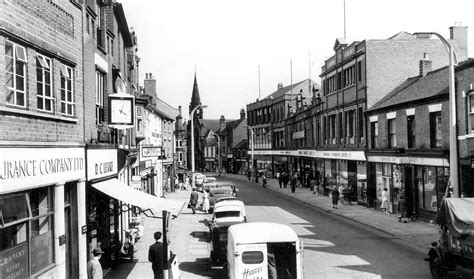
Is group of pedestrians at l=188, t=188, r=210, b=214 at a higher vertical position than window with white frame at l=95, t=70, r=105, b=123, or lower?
lower

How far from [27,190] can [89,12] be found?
7945 mm

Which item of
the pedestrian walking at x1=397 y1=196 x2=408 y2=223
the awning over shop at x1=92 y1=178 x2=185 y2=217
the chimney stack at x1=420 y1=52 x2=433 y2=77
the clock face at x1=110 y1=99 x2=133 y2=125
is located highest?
the chimney stack at x1=420 y1=52 x2=433 y2=77

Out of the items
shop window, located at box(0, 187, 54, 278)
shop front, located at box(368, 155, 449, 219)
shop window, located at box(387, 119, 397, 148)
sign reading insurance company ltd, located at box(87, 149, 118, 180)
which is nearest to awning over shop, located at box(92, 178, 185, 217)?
sign reading insurance company ltd, located at box(87, 149, 118, 180)

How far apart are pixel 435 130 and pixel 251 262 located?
16.6m

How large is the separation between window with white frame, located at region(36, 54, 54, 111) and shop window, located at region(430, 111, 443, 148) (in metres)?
19.4

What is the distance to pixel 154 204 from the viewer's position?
1374 cm

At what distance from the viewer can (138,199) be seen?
559 inches

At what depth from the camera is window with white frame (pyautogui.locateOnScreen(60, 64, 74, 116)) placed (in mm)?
12552

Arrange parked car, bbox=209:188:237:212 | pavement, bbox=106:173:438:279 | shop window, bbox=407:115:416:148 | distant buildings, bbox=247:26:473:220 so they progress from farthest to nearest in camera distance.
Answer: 1. parked car, bbox=209:188:237:212
2. shop window, bbox=407:115:416:148
3. distant buildings, bbox=247:26:473:220
4. pavement, bbox=106:173:438:279

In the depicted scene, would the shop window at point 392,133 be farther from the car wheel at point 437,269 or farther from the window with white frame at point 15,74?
the window with white frame at point 15,74

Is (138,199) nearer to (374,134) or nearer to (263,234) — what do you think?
(263,234)

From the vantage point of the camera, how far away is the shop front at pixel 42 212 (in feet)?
30.2

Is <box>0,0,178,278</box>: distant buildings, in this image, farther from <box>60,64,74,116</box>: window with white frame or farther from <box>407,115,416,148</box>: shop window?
<box>407,115,416,148</box>: shop window

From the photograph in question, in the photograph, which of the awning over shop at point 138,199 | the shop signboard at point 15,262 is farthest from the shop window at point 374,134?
the shop signboard at point 15,262
